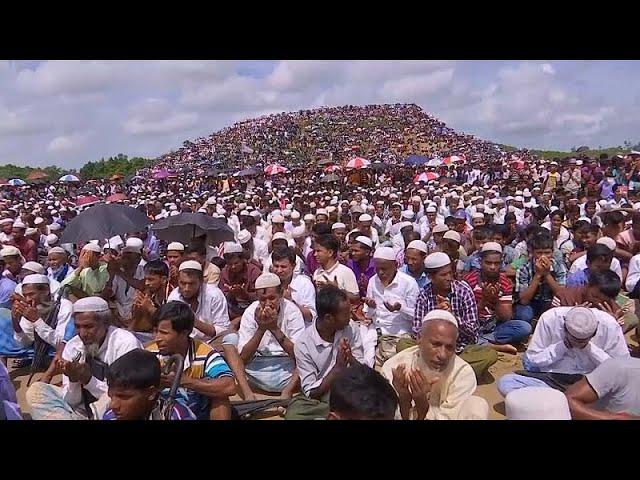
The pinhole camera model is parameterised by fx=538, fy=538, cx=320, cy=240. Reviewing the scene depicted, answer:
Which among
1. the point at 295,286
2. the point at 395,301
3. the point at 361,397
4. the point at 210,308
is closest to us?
the point at 361,397

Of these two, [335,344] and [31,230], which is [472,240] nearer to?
[335,344]

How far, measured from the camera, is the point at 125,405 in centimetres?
233

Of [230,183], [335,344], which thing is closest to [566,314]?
[335,344]

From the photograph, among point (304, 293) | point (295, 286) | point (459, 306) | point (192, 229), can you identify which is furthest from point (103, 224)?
point (459, 306)

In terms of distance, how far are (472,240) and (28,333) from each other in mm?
5061

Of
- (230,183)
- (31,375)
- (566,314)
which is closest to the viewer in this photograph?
(566,314)

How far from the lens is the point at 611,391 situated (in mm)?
3072

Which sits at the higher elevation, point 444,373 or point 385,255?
point 385,255

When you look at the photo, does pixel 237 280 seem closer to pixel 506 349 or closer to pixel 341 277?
pixel 341 277

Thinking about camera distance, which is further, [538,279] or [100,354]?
[538,279]

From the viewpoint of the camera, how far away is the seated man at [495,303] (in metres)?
5.25

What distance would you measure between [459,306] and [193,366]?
2345mm

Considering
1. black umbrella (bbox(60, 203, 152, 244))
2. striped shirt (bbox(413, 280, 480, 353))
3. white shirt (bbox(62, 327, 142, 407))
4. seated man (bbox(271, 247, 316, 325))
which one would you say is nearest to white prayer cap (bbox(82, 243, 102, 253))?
black umbrella (bbox(60, 203, 152, 244))

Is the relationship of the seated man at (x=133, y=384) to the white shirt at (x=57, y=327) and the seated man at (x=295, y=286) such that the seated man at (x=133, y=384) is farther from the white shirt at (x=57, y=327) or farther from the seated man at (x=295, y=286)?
the seated man at (x=295, y=286)
